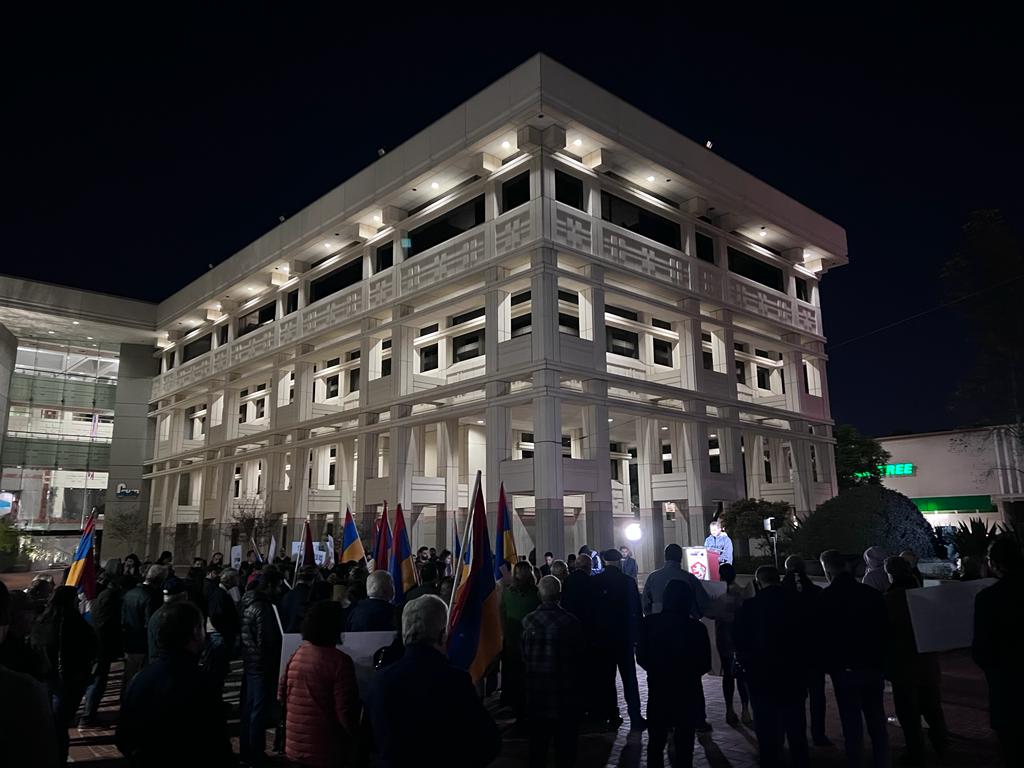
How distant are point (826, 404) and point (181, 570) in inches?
1422

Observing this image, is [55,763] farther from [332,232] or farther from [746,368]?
[746,368]

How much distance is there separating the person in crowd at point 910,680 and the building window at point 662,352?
1116 inches

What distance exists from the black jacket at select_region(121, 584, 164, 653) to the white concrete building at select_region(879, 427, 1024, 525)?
47.1m

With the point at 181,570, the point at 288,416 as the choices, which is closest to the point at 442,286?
the point at 288,416

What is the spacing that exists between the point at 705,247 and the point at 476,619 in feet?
93.7

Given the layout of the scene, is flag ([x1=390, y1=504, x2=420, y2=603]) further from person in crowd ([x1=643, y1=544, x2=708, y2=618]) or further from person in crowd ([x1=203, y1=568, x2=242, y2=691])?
person in crowd ([x1=643, y1=544, x2=708, y2=618])

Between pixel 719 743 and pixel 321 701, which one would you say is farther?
pixel 719 743

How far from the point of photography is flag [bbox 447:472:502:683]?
648cm

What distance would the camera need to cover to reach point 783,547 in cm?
2178

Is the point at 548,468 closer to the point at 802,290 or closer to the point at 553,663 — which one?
the point at 553,663

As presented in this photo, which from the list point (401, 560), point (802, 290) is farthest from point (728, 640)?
point (802, 290)

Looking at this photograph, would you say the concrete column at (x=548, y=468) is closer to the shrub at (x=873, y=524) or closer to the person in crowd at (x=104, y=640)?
the shrub at (x=873, y=524)

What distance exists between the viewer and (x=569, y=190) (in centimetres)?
2769

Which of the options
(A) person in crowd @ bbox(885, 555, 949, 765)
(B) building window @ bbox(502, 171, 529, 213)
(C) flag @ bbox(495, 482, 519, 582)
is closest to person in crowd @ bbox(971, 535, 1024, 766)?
(A) person in crowd @ bbox(885, 555, 949, 765)
